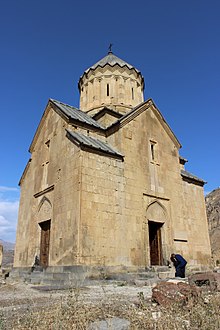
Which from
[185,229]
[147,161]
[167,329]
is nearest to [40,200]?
[147,161]

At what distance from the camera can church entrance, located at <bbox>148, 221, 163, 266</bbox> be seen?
11.3 metres

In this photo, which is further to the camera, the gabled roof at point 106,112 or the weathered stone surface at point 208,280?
the gabled roof at point 106,112

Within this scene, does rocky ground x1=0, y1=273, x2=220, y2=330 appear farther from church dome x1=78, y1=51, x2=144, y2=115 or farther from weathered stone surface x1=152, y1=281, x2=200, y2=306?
church dome x1=78, y1=51, x2=144, y2=115

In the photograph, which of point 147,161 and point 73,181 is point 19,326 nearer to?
point 73,181

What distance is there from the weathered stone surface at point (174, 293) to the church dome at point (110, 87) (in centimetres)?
1217

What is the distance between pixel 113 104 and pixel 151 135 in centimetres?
405

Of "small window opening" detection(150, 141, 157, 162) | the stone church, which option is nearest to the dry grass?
the stone church

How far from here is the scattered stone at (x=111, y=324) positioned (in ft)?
9.49

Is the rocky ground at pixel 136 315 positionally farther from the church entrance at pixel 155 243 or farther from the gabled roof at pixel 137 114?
the gabled roof at pixel 137 114

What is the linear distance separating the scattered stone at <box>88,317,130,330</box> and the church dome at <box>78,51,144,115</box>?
13289 millimetres

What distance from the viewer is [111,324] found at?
9.72 ft

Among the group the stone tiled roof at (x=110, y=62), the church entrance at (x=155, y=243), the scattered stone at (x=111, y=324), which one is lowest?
the scattered stone at (x=111, y=324)

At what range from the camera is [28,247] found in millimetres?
12234

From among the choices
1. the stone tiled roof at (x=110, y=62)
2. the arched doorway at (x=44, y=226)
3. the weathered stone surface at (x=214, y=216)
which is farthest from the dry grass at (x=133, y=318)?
the weathered stone surface at (x=214, y=216)
